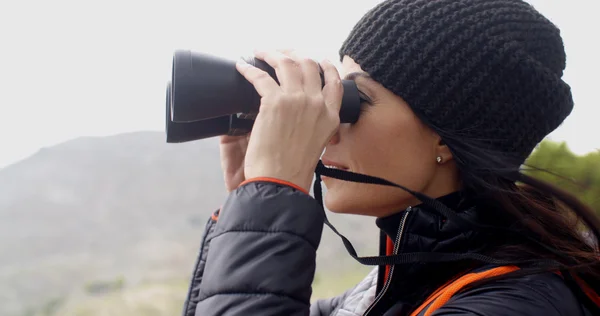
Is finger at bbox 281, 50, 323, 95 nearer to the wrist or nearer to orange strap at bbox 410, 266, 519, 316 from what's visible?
the wrist

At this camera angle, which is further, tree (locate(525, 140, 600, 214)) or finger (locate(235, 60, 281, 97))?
tree (locate(525, 140, 600, 214))

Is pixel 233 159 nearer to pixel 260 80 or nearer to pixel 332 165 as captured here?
pixel 332 165

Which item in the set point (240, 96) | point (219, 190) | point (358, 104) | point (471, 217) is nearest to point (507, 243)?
point (471, 217)

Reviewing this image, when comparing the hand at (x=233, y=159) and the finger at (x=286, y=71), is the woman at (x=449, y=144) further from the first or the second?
the hand at (x=233, y=159)

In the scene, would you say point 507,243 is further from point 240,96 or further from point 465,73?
point 240,96

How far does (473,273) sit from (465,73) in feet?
0.93

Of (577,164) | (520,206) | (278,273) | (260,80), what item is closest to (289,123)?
(260,80)

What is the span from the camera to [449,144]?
2.59ft

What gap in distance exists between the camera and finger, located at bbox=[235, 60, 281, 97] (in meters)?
0.65

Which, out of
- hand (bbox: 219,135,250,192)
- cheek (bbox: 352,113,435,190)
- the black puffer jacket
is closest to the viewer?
the black puffer jacket

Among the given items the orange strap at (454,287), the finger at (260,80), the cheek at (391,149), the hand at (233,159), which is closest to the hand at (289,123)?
the finger at (260,80)

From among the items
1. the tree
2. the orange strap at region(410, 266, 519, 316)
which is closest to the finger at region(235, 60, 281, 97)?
the orange strap at region(410, 266, 519, 316)

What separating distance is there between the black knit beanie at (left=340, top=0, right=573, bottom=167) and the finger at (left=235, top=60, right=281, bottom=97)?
211mm

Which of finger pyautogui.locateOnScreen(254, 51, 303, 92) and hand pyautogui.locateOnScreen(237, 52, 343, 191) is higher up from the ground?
finger pyautogui.locateOnScreen(254, 51, 303, 92)
